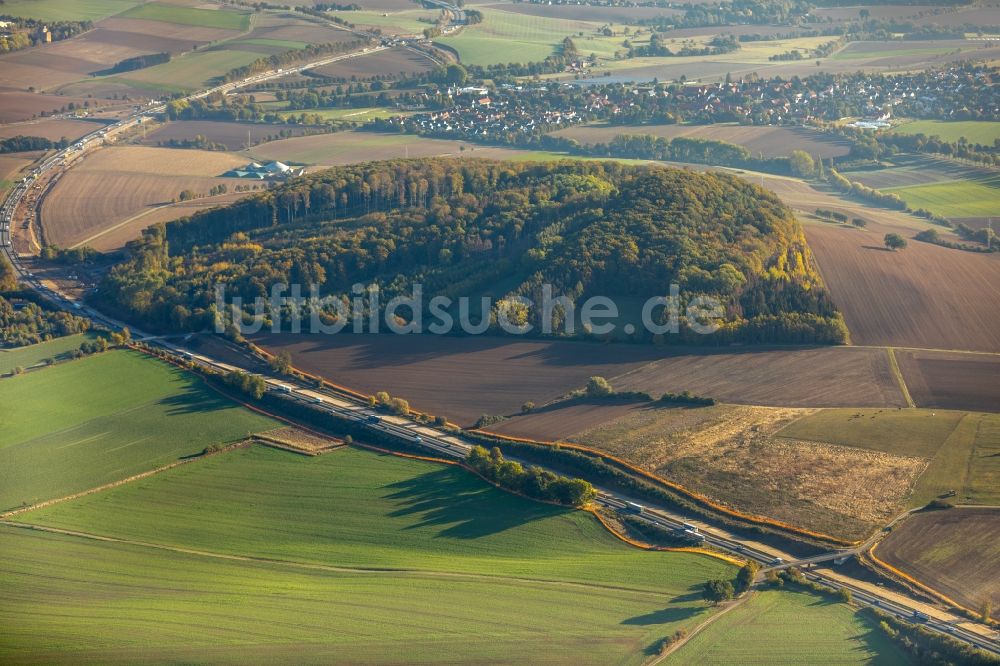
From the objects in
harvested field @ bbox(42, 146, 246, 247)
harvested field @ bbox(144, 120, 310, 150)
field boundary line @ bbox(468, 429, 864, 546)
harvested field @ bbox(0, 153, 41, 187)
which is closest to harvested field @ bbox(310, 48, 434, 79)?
harvested field @ bbox(144, 120, 310, 150)

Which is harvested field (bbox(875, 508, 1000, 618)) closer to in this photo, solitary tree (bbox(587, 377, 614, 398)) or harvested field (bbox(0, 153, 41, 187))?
solitary tree (bbox(587, 377, 614, 398))

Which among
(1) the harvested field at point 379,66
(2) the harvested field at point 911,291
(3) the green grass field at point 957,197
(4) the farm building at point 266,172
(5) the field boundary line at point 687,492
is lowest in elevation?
(5) the field boundary line at point 687,492

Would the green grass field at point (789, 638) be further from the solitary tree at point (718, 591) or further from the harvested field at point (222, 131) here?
the harvested field at point (222, 131)

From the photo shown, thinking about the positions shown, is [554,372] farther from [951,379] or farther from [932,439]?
[951,379]

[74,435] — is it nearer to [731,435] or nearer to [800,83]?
[731,435]

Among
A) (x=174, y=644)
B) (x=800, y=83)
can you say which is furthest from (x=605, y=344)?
(x=800, y=83)

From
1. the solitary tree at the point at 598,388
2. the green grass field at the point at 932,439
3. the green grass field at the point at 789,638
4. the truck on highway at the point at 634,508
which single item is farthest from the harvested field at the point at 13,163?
the green grass field at the point at 789,638
